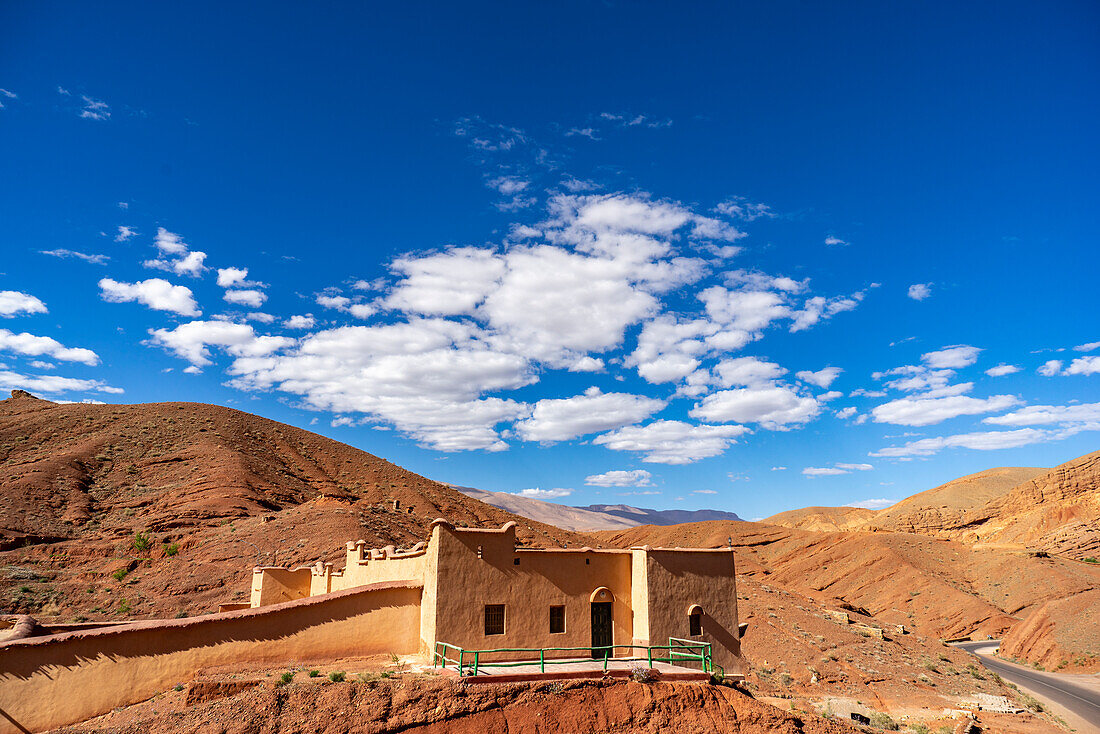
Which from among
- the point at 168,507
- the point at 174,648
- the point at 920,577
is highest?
the point at 168,507

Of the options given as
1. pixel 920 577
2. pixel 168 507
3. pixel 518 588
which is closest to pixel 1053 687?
pixel 920 577

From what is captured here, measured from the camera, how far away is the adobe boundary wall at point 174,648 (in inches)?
486

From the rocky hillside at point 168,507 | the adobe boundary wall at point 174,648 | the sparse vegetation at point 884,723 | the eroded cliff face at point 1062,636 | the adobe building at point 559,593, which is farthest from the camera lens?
the eroded cliff face at point 1062,636

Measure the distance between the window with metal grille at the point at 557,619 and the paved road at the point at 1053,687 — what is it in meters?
24.8

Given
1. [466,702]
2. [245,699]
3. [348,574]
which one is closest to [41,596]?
[348,574]

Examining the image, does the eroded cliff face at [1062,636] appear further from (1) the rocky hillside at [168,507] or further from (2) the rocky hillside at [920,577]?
(1) the rocky hillside at [168,507]

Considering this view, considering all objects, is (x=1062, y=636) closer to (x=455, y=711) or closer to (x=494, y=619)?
(x=494, y=619)

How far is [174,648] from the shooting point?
45.2ft

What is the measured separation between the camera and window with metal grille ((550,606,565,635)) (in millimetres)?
17747

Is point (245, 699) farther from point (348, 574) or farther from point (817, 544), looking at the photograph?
point (817, 544)

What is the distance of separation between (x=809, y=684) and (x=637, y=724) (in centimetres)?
1739

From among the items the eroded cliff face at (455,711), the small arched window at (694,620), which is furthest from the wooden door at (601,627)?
the eroded cliff face at (455,711)

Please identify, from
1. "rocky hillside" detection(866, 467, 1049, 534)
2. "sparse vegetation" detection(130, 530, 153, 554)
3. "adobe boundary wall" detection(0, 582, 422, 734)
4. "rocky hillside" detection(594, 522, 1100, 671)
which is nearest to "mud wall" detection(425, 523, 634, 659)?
"adobe boundary wall" detection(0, 582, 422, 734)

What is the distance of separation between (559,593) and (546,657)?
5.85 feet
